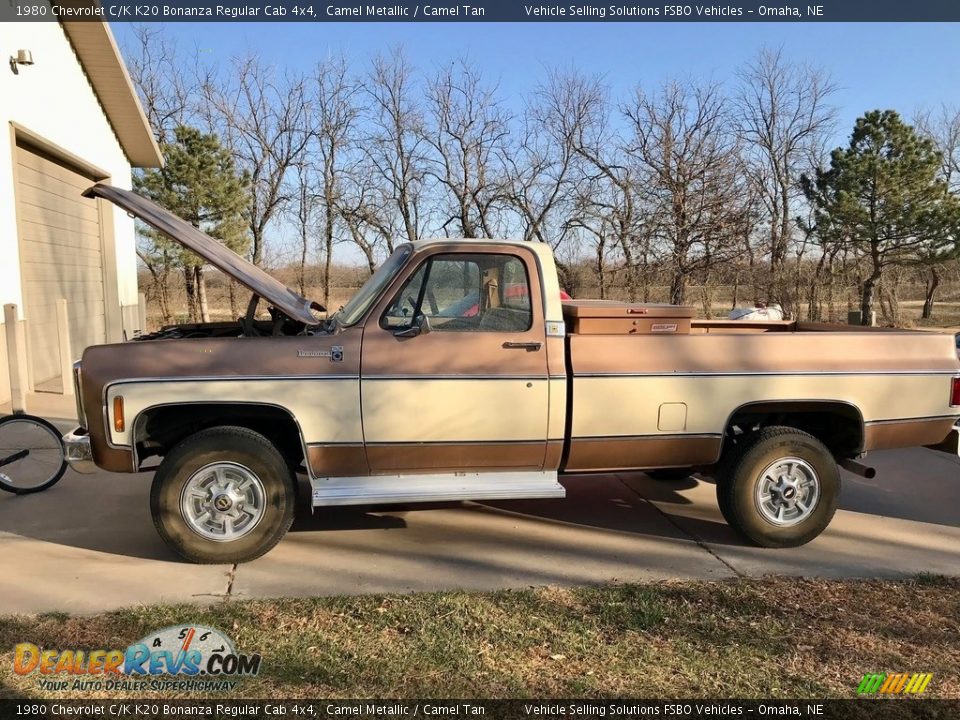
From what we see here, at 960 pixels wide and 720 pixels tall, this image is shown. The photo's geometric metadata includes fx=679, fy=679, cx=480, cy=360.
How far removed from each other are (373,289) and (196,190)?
850 inches

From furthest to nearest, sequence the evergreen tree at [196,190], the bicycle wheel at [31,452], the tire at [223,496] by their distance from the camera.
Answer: the evergreen tree at [196,190], the bicycle wheel at [31,452], the tire at [223,496]

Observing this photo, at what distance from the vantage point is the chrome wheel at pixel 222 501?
4227 millimetres

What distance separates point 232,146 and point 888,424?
93.6 ft

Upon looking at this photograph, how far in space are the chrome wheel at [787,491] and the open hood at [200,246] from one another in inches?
130

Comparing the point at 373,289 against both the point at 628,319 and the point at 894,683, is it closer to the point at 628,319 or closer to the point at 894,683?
the point at 628,319

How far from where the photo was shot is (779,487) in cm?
470

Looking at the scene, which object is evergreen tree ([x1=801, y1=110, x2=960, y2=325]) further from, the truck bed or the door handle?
the door handle

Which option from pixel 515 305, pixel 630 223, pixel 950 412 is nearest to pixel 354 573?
pixel 515 305

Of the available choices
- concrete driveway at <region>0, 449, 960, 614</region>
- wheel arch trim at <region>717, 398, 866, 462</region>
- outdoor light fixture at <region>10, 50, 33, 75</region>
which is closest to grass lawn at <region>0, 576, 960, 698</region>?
concrete driveway at <region>0, 449, 960, 614</region>

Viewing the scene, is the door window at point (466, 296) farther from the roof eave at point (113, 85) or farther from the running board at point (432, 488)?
the roof eave at point (113, 85)

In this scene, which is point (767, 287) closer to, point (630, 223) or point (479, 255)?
point (630, 223)

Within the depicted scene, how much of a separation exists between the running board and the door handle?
0.86 metres

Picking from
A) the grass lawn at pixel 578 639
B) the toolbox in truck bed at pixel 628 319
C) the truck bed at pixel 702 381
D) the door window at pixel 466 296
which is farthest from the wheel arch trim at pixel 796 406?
the door window at pixel 466 296

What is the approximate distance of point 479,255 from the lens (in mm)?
4586
